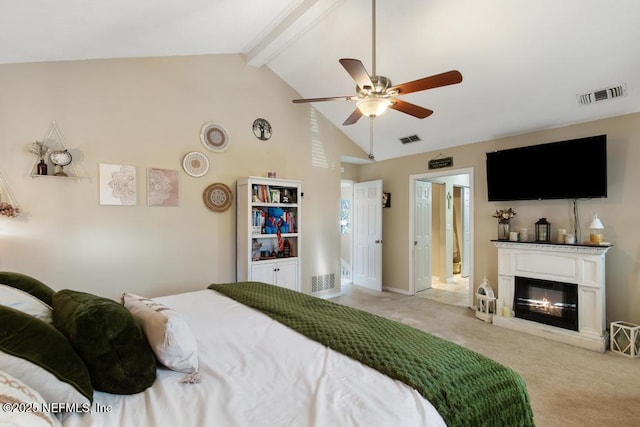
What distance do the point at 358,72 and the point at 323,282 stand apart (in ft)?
11.8

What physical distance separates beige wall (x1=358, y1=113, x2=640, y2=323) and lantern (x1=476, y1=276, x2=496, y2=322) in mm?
265

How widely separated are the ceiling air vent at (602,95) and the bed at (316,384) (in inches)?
132

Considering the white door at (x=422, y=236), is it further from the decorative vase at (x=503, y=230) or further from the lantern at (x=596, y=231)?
the lantern at (x=596, y=231)

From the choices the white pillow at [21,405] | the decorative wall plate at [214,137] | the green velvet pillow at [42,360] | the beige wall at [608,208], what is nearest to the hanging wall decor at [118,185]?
the decorative wall plate at [214,137]

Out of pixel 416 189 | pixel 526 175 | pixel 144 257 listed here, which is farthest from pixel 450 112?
pixel 144 257

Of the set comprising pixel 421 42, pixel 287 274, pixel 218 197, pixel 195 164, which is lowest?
pixel 287 274

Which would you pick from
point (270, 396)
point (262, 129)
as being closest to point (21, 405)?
point (270, 396)

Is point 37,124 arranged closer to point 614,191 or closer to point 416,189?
point 416,189

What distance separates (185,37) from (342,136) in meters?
2.84

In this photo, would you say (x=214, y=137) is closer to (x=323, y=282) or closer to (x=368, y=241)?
(x=323, y=282)

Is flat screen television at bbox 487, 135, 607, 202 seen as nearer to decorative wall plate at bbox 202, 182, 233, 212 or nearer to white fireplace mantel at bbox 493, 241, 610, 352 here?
white fireplace mantel at bbox 493, 241, 610, 352

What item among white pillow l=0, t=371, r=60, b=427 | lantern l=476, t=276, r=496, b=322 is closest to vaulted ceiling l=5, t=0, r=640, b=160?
lantern l=476, t=276, r=496, b=322

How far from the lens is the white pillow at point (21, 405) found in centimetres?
73

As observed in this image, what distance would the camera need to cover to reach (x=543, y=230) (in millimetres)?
3824
